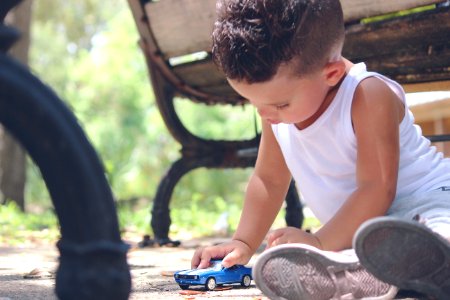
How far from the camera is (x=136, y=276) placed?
7.30ft

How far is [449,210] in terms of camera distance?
5.56 feet

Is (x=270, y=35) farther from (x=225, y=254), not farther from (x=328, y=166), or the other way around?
(x=225, y=254)

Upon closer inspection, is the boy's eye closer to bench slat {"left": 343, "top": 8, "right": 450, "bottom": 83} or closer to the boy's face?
the boy's face

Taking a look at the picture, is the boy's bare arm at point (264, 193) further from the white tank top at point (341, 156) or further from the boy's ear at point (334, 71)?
the boy's ear at point (334, 71)

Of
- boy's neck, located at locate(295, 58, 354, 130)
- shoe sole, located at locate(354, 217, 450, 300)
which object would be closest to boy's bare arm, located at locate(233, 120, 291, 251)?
boy's neck, located at locate(295, 58, 354, 130)

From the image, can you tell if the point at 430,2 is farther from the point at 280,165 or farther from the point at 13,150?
the point at 13,150

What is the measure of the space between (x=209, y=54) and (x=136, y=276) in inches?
55.2

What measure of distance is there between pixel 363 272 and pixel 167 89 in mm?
2252

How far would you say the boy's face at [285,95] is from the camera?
5.49ft

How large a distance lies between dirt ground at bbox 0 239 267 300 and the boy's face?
1.43 feet

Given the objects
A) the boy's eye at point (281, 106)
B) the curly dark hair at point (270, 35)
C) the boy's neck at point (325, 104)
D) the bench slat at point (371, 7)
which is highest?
the curly dark hair at point (270, 35)

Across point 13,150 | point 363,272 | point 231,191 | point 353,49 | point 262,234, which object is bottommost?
point 231,191

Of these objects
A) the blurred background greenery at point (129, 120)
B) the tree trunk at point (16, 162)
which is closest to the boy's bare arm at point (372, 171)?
the tree trunk at point (16, 162)

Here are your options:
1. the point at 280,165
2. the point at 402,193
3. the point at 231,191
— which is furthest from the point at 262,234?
the point at 231,191
